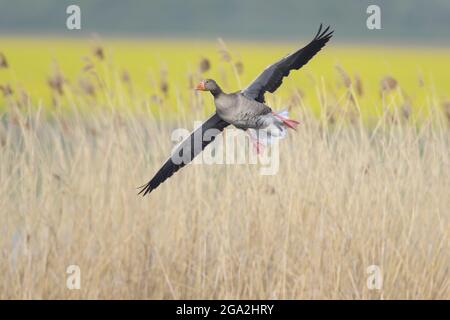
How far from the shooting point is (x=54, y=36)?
2280 inches

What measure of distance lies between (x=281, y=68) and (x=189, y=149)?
0.76m

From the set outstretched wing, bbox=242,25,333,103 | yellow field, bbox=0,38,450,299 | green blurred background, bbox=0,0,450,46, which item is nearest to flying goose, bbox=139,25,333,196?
outstretched wing, bbox=242,25,333,103

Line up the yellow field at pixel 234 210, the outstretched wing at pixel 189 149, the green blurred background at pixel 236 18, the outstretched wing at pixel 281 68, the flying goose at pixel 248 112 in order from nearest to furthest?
the flying goose at pixel 248 112 < the outstretched wing at pixel 281 68 < the outstretched wing at pixel 189 149 < the yellow field at pixel 234 210 < the green blurred background at pixel 236 18

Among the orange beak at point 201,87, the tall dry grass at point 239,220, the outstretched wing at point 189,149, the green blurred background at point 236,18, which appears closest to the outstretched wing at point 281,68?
the orange beak at point 201,87

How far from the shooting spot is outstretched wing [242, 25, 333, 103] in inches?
243

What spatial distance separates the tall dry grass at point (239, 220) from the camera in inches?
266

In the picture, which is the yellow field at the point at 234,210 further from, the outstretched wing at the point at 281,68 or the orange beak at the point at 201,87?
the orange beak at the point at 201,87

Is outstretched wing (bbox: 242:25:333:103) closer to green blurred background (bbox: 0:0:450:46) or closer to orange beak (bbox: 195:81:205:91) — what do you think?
orange beak (bbox: 195:81:205:91)

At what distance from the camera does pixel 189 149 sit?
263 inches

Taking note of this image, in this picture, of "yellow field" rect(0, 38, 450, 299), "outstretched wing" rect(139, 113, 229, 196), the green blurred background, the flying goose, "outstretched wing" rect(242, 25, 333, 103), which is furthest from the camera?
the green blurred background

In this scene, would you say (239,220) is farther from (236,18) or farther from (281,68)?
(236,18)

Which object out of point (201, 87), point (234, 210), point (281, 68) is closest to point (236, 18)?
point (234, 210)

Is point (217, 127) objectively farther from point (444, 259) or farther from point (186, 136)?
point (444, 259)
